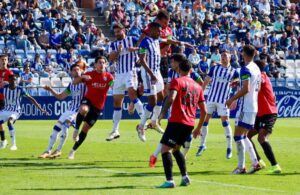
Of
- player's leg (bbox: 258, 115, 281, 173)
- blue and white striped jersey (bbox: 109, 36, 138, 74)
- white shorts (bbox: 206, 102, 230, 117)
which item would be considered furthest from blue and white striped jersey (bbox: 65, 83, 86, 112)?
player's leg (bbox: 258, 115, 281, 173)

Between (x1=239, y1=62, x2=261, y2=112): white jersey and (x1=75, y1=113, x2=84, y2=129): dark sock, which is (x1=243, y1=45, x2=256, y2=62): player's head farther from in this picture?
(x1=75, y1=113, x2=84, y2=129): dark sock

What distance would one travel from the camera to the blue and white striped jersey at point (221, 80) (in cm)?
2117

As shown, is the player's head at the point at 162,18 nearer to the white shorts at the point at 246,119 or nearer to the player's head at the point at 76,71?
the player's head at the point at 76,71

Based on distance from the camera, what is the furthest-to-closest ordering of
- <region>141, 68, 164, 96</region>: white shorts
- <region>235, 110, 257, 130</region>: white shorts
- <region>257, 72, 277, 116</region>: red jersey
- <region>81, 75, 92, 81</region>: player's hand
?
<region>141, 68, 164, 96</region>: white shorts
<region>81, 75, 92, 81</region>: player's hand
<region>257, 72, 277, 116</region>: red jersey
<region>235, 110, 257, 130</region>: white shorts

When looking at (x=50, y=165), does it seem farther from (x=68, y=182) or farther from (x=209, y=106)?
(x=209, y=106)

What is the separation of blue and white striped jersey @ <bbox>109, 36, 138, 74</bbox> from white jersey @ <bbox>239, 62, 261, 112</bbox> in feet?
17.9

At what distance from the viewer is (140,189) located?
580 inches

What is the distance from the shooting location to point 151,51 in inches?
811

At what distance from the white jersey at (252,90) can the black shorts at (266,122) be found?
774 millimetres

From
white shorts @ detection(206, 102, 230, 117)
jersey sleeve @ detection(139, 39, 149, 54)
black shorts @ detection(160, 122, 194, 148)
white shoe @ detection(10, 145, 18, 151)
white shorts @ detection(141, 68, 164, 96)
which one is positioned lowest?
white shoe @ detection(10, 145, 18, 151)

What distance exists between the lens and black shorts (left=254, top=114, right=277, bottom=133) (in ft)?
58.1

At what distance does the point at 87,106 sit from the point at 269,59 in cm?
2685

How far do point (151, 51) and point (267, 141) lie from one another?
4.14m

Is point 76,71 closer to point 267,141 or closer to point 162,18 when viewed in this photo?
point 162,18
